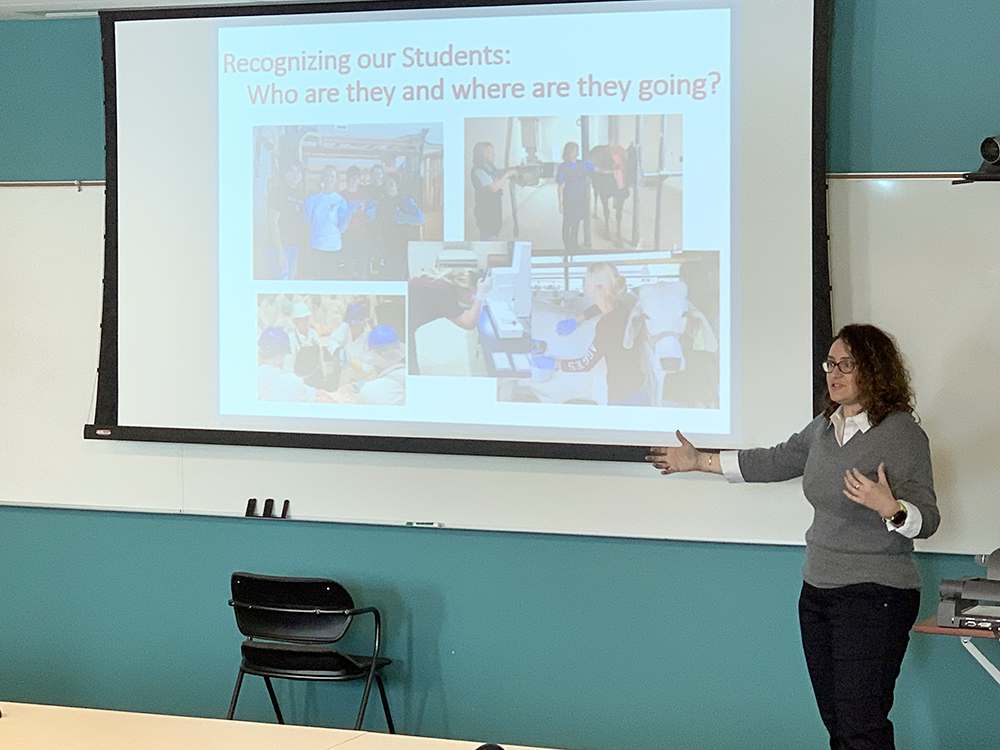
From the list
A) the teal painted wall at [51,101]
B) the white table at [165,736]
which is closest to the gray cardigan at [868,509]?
the white table at [165,736]

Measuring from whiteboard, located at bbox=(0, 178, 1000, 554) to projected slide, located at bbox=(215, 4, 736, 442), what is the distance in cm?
18

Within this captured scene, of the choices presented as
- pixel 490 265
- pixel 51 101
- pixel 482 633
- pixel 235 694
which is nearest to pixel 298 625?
pixel 235 694

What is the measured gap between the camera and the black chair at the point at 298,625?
3.82 m

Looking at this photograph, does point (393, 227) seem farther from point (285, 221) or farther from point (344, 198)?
point (285, 221)

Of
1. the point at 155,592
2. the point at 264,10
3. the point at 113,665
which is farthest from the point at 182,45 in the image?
the point at 113,665

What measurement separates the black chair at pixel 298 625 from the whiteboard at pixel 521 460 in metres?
0.39

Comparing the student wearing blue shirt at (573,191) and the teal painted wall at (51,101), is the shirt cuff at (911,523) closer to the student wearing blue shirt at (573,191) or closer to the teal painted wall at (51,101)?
Result: the student wearing blue shirt at (573,191)

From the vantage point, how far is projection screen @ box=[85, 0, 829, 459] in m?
3.77

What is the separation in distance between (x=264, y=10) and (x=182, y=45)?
334mm

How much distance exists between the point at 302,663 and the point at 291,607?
0.18 metres

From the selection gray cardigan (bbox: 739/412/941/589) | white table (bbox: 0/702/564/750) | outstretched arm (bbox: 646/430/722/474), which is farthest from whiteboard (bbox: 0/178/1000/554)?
white table (bbox: 0/702/564/750)

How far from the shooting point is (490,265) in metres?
3.99

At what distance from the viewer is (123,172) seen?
4266 mm

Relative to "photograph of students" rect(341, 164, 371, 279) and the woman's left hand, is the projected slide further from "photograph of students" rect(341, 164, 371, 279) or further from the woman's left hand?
the woman's left hand
